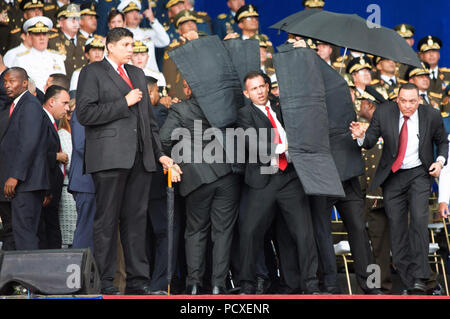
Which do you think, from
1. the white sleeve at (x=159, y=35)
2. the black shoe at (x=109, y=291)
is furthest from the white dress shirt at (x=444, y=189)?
the white sleeve at (x=159, y=35)

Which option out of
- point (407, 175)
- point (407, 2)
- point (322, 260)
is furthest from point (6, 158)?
point (407, 2)

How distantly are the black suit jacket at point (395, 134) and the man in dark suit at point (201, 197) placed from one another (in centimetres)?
130

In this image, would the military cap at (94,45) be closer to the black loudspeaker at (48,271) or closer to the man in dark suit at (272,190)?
the man in dark suit at (272,190)

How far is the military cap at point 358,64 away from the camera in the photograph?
10.0 metres

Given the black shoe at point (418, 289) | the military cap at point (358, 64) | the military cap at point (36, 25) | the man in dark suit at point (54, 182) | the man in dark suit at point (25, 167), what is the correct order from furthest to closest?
the military cap at point (358, 64) < the military cap at point (36, 25) < the man in dark suit at point (54, 182) < the black shoe at point (418, 289) < the man in dark suit at point (25, 167)

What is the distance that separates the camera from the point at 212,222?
23.2 feet

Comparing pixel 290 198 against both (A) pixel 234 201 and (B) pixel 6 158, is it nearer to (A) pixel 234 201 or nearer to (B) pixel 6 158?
(A) pixel 234 201

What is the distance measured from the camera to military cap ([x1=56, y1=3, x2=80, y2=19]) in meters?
10.1

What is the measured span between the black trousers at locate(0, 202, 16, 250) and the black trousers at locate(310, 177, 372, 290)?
2605 mm

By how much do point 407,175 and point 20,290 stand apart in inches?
134

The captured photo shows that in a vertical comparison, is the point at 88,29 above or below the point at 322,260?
above

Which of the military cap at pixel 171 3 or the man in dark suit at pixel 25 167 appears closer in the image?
the man in dark suit at pixel 25 167

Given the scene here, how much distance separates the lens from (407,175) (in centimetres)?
729

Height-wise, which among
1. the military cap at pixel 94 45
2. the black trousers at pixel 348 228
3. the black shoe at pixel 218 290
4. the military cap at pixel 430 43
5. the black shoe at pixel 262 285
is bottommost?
the black shoe at pixel 218 290
